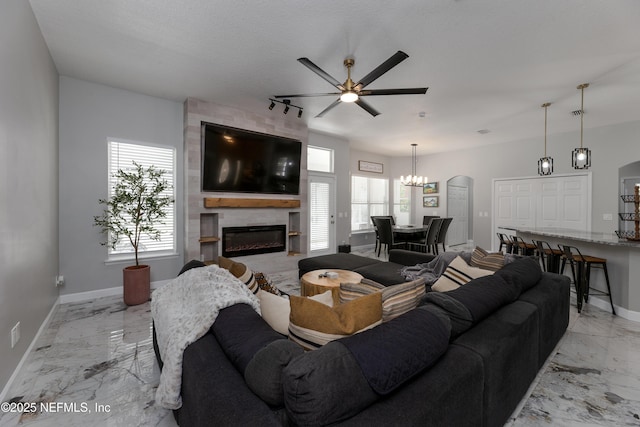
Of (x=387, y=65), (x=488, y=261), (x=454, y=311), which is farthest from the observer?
(x=488, y=261)

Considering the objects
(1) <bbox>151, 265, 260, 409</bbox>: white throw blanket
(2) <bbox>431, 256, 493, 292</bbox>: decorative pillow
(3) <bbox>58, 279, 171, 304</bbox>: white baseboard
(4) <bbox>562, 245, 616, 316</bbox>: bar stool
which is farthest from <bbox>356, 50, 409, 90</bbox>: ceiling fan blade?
(3) <bbox>58, 279, 171, 304</bbox>: white baseboard

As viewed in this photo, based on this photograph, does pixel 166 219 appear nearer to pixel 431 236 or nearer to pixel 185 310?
pixel 185 310

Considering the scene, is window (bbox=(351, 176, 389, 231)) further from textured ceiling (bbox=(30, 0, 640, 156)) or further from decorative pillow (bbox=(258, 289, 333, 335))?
decorative pillow (bbox=(258, 289, 333, 335))

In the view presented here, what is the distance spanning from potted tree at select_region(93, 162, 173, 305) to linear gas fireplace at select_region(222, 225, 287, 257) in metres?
1.05

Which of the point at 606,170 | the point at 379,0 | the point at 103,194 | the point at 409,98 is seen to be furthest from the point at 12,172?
the point at 606,170

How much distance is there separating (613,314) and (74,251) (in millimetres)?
6639

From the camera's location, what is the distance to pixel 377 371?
93 cm

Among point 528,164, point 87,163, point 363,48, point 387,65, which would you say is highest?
point 363,48

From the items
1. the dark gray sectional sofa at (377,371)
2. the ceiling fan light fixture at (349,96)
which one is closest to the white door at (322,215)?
the ceiling fan light fixture at (349,96)

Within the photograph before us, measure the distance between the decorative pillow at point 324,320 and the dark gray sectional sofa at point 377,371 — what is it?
0.11 meters

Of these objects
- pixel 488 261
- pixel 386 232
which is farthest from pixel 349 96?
pixel 386 232

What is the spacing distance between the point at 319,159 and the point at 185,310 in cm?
515

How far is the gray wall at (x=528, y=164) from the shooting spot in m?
5.37

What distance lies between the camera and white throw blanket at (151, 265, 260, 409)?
1.28m
